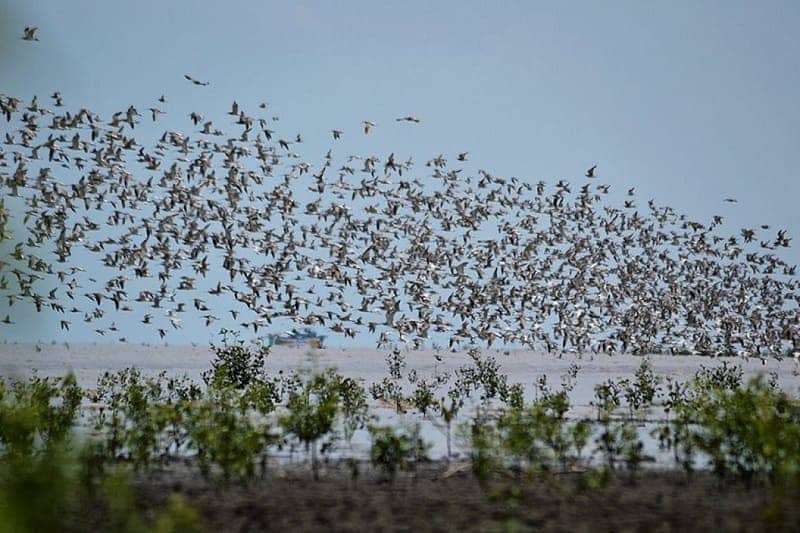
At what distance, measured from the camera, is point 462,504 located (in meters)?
9.52

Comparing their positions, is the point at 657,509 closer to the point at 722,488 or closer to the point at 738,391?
the point at 722,488


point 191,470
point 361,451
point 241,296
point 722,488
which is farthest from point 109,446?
point 241,296

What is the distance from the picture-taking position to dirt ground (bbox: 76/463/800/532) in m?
8.42

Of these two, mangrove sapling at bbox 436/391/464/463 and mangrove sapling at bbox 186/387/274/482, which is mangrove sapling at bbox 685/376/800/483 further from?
mangrove sapling at bbox 186/387/274/482

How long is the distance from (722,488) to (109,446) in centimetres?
719

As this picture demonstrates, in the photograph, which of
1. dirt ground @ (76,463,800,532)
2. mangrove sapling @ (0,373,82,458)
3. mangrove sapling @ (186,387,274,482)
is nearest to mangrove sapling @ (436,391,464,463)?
dirt ground @ (76,463,800,532)

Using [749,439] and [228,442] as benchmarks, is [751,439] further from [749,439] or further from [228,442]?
[228,442]

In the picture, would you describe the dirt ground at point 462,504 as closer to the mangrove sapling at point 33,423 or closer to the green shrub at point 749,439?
the green shrub at point 749,439

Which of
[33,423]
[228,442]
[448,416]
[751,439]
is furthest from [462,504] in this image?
[33,423]

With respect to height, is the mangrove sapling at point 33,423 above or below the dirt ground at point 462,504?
above

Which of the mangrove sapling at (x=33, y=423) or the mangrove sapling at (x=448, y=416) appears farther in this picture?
the mangrove sapling at (x=448, y=416)

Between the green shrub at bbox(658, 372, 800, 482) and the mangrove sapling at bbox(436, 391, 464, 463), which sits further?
the mangrove sapling at bbox(436, 391, 464, 463)

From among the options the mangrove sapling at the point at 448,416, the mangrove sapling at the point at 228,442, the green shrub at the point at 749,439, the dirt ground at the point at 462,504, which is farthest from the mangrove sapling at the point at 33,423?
the green shrub at the point at 749,439

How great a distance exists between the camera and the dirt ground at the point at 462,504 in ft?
27.6
